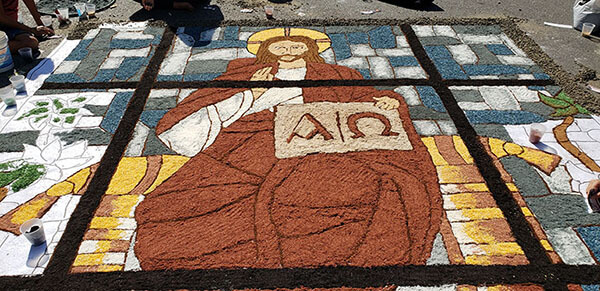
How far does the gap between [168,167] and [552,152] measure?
13.3 feet

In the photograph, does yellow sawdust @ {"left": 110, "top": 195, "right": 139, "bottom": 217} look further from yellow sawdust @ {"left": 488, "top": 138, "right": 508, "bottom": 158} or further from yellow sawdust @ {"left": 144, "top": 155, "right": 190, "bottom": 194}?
yellow sawdust @ {"left": 488, "top": 138, "right": 508, "bottom": 158}

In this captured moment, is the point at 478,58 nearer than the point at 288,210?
No

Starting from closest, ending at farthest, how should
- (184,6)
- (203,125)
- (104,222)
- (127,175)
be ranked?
(104,222), (127,175), (203,125), (184,6)

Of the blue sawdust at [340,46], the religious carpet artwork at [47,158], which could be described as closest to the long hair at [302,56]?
the blue sawdust at [340,46]

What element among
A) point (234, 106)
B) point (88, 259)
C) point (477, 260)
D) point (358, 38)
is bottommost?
point (88, 259)

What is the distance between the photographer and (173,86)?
5.60m

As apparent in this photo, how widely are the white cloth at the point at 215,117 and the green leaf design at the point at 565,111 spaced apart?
309cm

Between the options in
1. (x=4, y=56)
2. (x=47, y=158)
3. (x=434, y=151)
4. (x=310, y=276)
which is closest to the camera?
(x=310, y=276)

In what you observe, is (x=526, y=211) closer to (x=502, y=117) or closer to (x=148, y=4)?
(x=502, y=117)

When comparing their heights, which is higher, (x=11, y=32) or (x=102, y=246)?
(x=11, y=32)

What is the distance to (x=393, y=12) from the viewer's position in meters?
7.75

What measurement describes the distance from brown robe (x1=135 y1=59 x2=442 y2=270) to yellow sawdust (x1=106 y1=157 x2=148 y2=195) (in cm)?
29

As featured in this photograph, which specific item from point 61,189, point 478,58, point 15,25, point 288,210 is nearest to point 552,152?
point 478,58

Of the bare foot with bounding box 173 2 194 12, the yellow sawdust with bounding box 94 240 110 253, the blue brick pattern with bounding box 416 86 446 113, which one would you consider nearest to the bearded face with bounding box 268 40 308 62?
the blue brick pattern with bounding box 416 86 446 113
